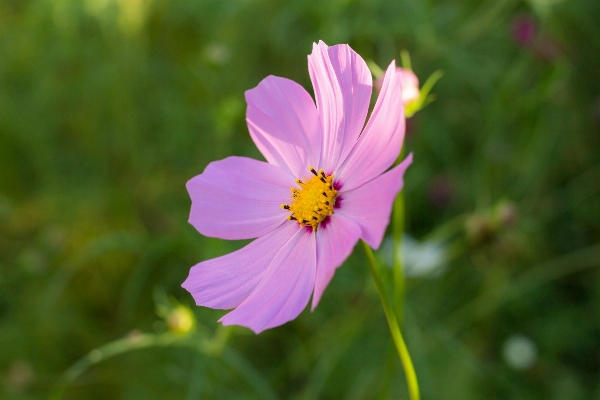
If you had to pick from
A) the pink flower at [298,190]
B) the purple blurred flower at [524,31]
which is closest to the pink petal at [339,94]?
the pink flower at [298,190]

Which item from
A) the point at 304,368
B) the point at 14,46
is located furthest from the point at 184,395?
the point at 14,46

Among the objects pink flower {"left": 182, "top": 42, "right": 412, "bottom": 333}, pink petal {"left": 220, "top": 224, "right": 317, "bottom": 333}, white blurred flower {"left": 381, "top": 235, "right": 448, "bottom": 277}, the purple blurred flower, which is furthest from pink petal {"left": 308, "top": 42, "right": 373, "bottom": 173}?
the purple blurred flower

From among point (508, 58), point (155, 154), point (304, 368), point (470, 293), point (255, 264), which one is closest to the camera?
point (255, 264)

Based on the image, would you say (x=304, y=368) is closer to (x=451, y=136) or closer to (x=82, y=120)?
(x=451, y=136)

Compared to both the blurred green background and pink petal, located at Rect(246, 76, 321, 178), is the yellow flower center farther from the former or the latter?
the blurred green background

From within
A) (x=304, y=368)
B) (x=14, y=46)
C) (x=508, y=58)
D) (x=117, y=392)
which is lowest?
(x=304, y=368)

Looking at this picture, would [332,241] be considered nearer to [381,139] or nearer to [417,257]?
[381,139]
